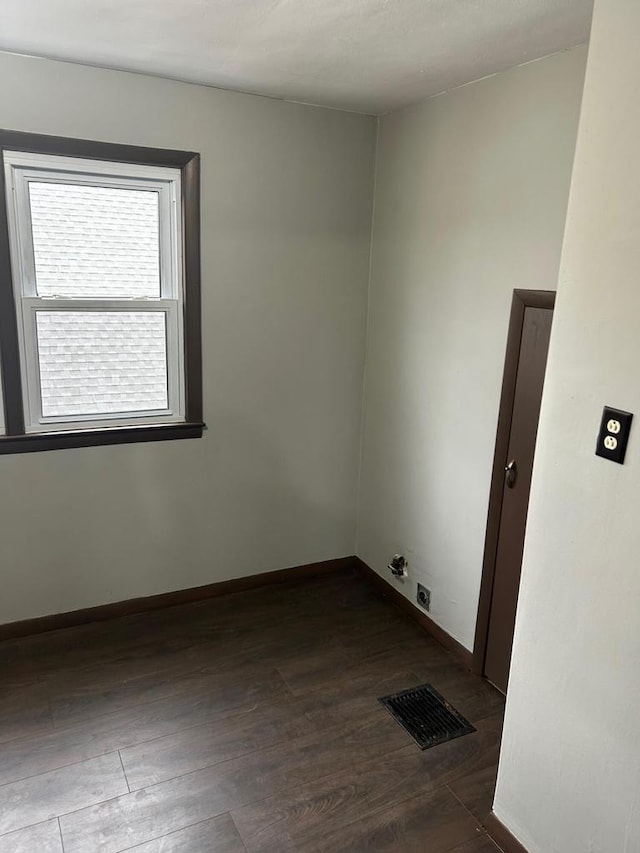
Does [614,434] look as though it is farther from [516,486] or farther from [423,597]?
[423,597]

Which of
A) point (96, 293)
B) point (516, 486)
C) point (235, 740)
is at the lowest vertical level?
point (235, 740)

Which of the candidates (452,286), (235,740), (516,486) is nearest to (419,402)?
(452,286)

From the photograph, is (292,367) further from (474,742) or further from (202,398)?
(474,742)

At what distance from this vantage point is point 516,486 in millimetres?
2418

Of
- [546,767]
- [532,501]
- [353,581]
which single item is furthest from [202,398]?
[546,767]

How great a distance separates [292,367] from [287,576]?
Answer: 1.14 meters

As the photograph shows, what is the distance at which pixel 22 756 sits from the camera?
2.15 m

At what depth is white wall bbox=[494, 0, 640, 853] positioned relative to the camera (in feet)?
4.55

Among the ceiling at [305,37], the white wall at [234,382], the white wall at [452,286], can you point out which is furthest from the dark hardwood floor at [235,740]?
the ceiling at [305,37]

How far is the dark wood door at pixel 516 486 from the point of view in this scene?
227 cm

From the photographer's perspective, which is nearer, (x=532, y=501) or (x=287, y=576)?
(x=532, y=501)

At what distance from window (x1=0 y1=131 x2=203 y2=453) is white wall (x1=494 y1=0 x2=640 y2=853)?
1768 millimetres

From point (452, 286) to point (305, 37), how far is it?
1105mm

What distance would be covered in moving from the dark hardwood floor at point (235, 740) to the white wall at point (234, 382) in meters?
0.33
